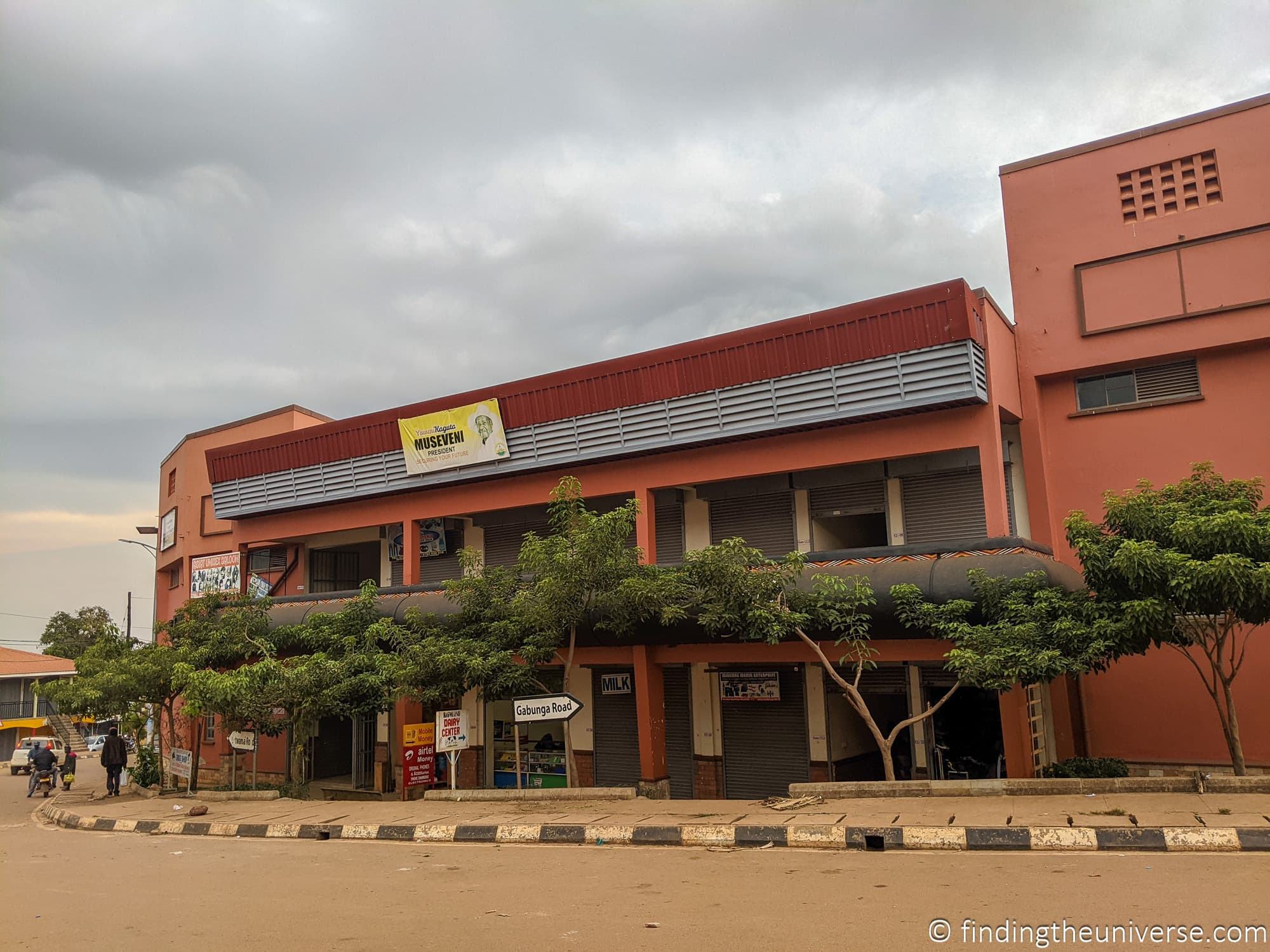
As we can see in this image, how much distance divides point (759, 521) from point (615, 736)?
5601mm

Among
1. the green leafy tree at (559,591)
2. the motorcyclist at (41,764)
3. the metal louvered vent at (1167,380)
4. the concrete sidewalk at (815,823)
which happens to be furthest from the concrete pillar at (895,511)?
the motorcyclist at (41,764)

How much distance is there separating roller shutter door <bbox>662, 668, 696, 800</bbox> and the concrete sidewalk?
17.0ft

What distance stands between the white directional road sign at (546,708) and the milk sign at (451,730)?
1421mm

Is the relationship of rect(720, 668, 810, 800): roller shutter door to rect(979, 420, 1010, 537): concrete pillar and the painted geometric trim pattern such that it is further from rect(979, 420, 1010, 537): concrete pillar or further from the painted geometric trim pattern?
rect(979, 420, 1010, 537): concrete pillar

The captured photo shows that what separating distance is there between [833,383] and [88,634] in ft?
204

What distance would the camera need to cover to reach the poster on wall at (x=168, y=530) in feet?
99.5

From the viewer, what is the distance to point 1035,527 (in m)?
→ 15.5

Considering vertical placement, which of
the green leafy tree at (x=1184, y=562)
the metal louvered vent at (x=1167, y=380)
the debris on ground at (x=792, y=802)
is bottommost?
the debris on ground at (x=792, y=802)

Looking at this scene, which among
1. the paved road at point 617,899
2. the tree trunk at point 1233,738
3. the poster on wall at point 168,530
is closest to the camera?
the paved road at point 617,899

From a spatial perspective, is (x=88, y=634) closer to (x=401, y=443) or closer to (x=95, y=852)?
(x=401, y=443)

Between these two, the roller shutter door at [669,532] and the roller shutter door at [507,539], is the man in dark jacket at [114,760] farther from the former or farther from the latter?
the roller shutter door at [669,532]

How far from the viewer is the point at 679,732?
1844cm

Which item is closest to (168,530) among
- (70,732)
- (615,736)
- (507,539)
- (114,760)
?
(114,760)

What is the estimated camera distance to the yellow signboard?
16.9 meters
